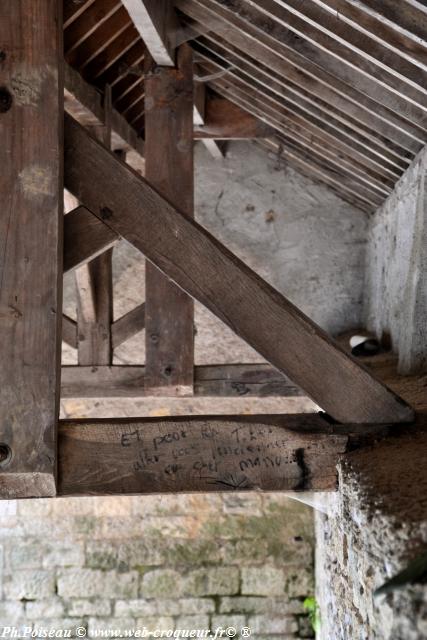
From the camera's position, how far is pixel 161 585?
5543 mm

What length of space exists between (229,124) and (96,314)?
1729 millimetres

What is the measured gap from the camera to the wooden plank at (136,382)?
176 inches

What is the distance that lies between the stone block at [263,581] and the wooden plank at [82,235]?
13.8 ft

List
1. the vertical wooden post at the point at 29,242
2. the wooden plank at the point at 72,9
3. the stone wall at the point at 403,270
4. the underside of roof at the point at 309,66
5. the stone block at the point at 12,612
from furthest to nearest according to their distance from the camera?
the stone block at the point at 12,612 < the stone wall at the point at 403,270 < the wooden plank at the point at 72,9 < the underside of roof at the point at 309,66 < the vertical wooden post at the point at 29,242

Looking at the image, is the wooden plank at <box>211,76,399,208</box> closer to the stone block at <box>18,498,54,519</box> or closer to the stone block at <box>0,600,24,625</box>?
the stone block at <box>18,498,54,519</box>

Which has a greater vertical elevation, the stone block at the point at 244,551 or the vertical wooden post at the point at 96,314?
the vertical wooden post at the point at 96,314

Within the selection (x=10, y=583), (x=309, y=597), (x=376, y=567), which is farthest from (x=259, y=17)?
(x=10, y=583)

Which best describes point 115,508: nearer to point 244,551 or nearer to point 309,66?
point 244,551

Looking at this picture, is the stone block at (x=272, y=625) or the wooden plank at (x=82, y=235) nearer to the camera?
the wooden plank at (x=82, y=235)

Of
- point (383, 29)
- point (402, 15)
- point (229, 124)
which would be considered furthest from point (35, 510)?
point (402, 15)

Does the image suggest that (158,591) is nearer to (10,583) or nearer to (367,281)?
(10,583)

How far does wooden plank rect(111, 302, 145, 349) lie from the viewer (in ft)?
14.9

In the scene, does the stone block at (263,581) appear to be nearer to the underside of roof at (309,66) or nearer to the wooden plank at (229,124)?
the underside of roof at (309,66)

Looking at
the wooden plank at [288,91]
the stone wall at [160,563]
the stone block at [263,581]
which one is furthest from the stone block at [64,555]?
the wooden plank at [288,91]
